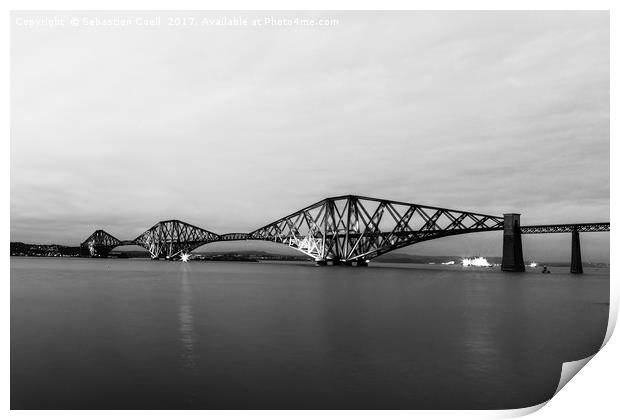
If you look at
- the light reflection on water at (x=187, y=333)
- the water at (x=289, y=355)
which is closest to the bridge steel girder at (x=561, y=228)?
the water at (x=289, y=355)

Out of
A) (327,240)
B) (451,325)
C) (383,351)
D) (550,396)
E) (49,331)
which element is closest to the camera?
(550,396)

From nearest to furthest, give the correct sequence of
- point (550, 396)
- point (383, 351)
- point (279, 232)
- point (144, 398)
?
point (144, 398) → point (550, 396) → point (383, 351) → point (279, 232)

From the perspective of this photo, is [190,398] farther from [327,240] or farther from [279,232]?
[279,232]

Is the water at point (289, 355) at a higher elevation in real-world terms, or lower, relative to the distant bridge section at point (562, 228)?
lower

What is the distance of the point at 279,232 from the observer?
5103 inches

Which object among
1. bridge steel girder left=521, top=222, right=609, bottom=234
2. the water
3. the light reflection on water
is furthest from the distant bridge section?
the light reflection on water

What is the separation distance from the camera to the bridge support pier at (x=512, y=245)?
7231 centimetres

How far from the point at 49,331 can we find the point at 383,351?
13.1 m

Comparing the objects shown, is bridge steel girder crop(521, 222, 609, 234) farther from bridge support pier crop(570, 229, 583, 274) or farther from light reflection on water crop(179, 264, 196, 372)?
→ light reflection on water crop(179, 264, 196, 372)

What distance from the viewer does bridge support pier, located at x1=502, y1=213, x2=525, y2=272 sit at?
237ft

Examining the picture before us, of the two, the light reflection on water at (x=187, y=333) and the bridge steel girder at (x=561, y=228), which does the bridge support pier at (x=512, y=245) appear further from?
the light reflection on water at (x=187, y=333)

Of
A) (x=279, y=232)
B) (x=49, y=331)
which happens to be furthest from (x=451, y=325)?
(x=279, y=232)

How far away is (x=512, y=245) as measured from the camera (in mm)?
75000

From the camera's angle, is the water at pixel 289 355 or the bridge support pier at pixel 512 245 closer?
the water at pixel 289 355
